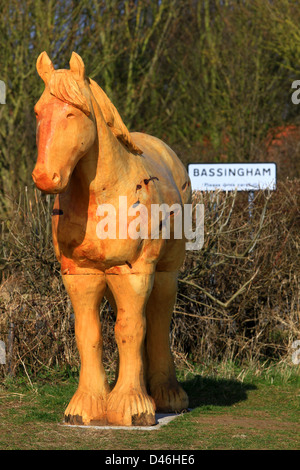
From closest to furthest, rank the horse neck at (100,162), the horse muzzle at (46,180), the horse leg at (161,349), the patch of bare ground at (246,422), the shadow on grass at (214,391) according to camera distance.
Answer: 1. the horse muzzle at (46,180)
2. the horse neck at (100,162)
3. the patch of bare ground at (246,422)
4. the horse leg at (161,349)
5. the shadow on grass at (214,391)

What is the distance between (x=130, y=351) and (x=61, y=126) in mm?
1539

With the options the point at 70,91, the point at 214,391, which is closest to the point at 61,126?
the point at 70,91

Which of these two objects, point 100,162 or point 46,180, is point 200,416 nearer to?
point 100,162

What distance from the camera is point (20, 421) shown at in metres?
5.62

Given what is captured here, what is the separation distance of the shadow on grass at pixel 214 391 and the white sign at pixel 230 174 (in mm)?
2705

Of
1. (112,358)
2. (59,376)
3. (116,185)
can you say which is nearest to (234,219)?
(112,358)

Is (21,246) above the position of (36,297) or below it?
above

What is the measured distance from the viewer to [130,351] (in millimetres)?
5316

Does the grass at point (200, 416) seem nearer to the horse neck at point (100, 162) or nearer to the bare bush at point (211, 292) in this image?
the bare bush at point (211, 292)

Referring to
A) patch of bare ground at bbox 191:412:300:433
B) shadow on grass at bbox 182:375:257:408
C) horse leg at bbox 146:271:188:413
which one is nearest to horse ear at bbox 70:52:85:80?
horse leg at bbox 146:271:188:413

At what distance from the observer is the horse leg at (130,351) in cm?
525

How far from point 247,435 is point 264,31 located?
11.8 m

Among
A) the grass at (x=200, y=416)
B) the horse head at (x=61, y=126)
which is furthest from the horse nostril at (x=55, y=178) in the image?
the grass at (x=200, y=416)

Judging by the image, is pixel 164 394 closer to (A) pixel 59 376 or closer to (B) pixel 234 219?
(A) pixel 59 376
